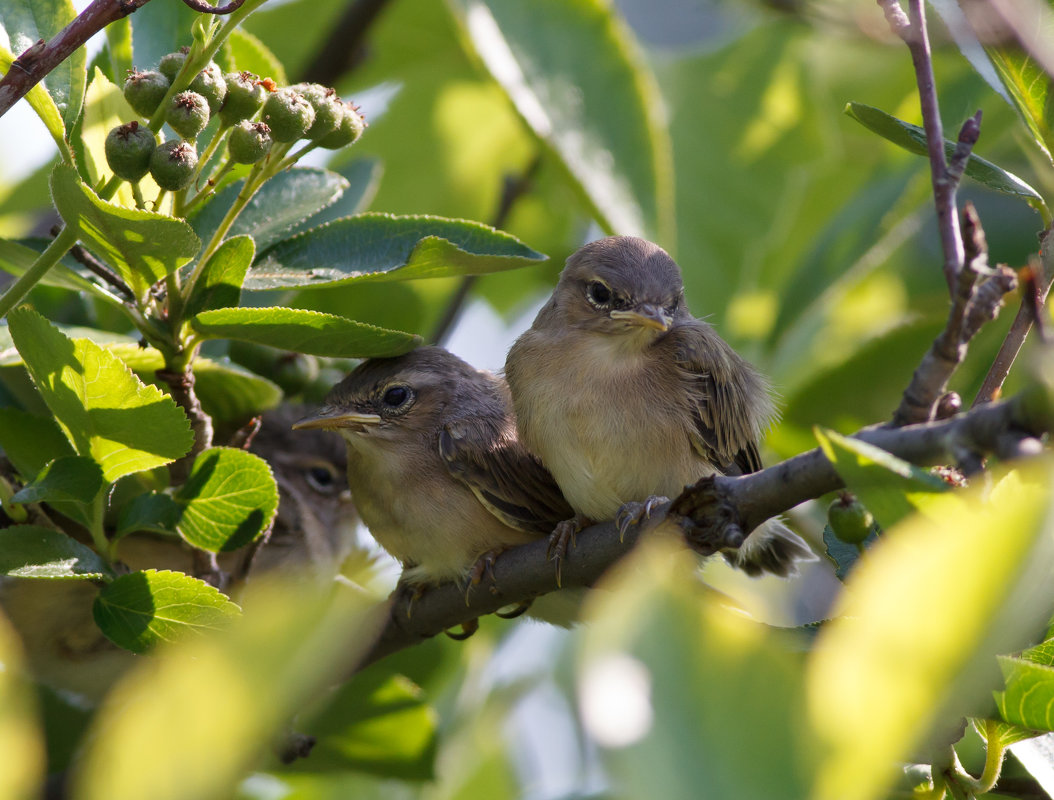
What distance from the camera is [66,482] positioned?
215 centimetres

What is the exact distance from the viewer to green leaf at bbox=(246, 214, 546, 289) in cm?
243

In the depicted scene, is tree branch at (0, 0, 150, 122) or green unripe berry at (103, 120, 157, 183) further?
green unripe berry at (103, 120, 157, 183)

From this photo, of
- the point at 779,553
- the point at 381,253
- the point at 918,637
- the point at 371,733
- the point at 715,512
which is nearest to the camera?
the point at 918,637

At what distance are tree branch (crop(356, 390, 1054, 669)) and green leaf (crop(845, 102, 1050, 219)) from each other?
77 centimetres

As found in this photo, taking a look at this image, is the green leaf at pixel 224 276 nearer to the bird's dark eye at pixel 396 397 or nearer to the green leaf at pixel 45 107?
the green leaf at pixel 45 107

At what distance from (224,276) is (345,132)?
40cm

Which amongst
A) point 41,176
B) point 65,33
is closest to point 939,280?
point 41,176

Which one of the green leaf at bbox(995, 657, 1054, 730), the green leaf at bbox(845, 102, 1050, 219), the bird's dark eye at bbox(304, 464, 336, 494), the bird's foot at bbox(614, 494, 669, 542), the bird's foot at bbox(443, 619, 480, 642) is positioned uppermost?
the green leaf at bbox(845, 102, 1050, 219)

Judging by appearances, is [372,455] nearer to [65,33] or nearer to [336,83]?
[336,83]

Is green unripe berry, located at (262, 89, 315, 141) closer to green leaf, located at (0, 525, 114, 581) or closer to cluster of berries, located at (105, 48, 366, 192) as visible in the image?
cluster of berries, located at (105, 48, 366, 192)

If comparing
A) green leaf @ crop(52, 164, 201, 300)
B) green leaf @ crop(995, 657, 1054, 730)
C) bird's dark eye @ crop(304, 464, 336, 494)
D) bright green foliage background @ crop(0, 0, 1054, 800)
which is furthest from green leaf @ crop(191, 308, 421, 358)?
bird's dark eye @ crop(304, 464, 336, 494)

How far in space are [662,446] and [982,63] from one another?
134 cm

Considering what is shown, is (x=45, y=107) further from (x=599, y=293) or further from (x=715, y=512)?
(x=599, y=293)

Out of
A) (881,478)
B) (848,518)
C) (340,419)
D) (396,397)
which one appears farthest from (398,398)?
(881,478)
